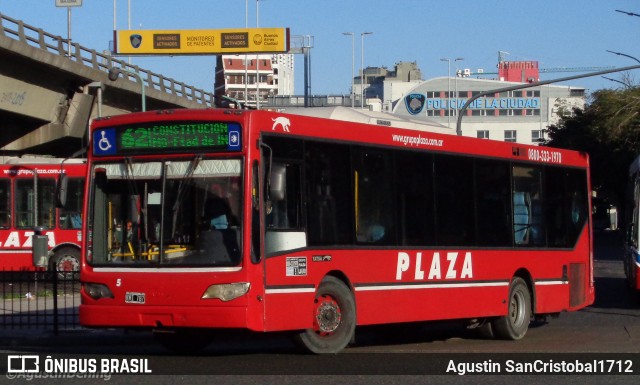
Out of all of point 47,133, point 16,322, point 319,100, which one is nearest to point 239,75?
point 319,100

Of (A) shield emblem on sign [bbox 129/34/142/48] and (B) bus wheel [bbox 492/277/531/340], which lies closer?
(B) bus wheel [bbox 492/277/531/340]

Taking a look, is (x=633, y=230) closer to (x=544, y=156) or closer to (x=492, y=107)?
(x=544, y=156)

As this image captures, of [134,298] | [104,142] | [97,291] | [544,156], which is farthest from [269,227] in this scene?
[544,156]

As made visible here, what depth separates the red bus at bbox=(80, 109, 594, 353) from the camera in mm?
12055

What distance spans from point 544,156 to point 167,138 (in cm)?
772

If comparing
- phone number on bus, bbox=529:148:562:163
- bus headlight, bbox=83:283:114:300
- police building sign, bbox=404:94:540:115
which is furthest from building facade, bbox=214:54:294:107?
bus headlight, bbox=83:283:114:300

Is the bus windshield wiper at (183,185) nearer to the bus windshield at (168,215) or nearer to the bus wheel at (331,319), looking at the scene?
the bus windshield at (168,215)

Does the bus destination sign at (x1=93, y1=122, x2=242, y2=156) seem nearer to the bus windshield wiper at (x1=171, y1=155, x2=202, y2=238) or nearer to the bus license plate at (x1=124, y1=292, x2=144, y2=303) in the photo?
the bus windshield wiper at (x1=171, y1=155, x2=202, y2=238)

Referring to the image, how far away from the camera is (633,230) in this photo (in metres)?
23.5

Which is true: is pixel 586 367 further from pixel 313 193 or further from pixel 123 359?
pixel 123 359

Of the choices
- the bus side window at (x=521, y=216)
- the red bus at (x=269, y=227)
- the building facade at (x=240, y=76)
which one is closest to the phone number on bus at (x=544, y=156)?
the bus side window at (x=521, y=216)

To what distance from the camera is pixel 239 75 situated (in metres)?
176

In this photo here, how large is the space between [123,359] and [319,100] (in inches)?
3883

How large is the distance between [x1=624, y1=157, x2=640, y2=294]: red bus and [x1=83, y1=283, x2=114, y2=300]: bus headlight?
12.9m
